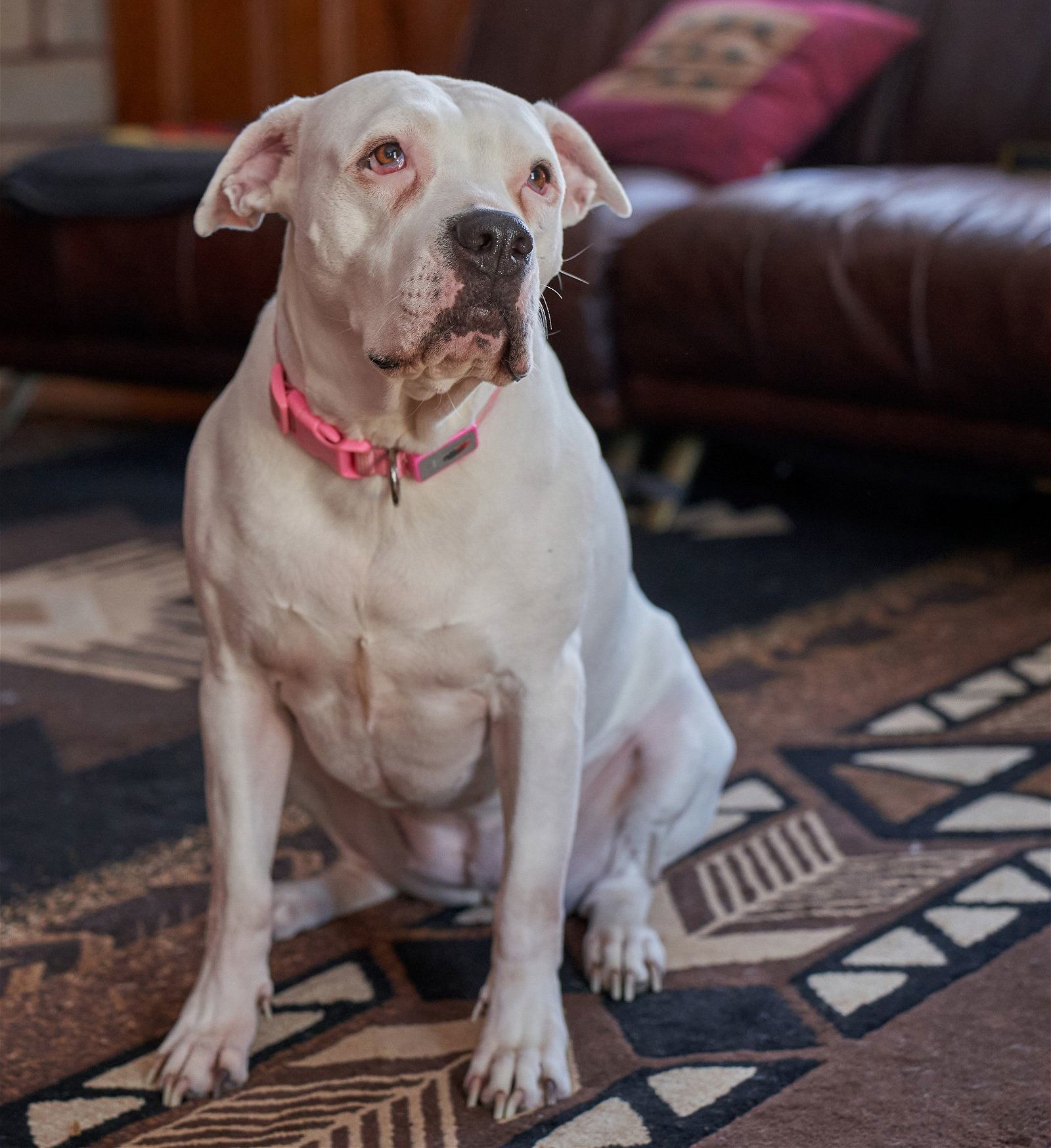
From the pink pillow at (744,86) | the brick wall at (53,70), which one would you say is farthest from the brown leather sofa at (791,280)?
the brick wall at (53,70)

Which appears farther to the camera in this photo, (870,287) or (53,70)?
(53,70)

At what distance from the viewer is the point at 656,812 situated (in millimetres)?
1474

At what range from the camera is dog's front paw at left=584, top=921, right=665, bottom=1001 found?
1328mm

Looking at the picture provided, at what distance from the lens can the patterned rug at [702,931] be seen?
1.14 meters

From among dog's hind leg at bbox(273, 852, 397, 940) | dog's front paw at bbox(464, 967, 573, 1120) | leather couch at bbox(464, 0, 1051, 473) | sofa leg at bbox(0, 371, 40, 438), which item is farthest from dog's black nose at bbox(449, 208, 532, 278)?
sofa leg at bbox(0, 371, 40, 438)

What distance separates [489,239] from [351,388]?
→ 19cm

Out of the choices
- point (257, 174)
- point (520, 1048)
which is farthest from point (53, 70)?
point (520, 1048)

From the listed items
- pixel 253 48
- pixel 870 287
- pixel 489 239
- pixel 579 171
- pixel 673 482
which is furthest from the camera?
pixel 253 48

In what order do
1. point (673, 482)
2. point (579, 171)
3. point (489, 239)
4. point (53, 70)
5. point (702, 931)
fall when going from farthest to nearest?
1. point (53, 70)
2. point (673, 482)
3. point (702, 931)
4. point (579, 171)
5. point (489, 239)

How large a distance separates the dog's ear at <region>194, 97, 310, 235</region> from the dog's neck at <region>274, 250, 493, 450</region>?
0.06m

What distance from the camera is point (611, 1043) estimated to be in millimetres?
1248

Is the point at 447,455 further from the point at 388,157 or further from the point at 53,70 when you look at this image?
the point at 53,70

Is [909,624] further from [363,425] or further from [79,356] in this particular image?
[79,356]

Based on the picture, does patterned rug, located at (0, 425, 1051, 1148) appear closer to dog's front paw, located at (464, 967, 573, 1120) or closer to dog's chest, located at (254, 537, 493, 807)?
dog's front paw, located at (464, 967, 573, 1120)
